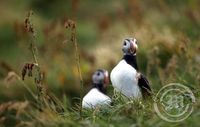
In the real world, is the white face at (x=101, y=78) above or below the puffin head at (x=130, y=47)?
below

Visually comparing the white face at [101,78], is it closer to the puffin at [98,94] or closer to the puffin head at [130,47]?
the puffin at [98,94]

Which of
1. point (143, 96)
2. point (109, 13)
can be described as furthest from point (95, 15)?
point (143, 96)

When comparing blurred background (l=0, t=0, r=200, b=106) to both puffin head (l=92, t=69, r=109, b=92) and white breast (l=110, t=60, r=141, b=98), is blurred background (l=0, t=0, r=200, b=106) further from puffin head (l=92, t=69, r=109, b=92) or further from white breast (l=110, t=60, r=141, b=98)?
white breast (l=110, t=60, r=141, b=98)

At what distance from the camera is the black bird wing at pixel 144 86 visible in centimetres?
538

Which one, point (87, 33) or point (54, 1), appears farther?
point (54, 1)

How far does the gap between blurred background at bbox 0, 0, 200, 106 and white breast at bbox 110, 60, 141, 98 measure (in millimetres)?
701

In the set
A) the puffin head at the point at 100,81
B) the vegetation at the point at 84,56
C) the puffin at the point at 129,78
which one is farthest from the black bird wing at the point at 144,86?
the puffin head at the point at 100,81

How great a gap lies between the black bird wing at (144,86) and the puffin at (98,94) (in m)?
0.25

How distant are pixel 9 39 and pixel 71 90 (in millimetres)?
3405

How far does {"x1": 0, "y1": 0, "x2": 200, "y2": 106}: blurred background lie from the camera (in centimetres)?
759

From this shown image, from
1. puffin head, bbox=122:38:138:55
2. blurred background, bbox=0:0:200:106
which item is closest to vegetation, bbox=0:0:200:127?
blurred background, bbox=0:0:200:106

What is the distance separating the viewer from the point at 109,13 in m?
14.3

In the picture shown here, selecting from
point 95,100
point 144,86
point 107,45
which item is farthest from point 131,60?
point 107,45

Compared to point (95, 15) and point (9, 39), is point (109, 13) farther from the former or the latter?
point (9, 39)
